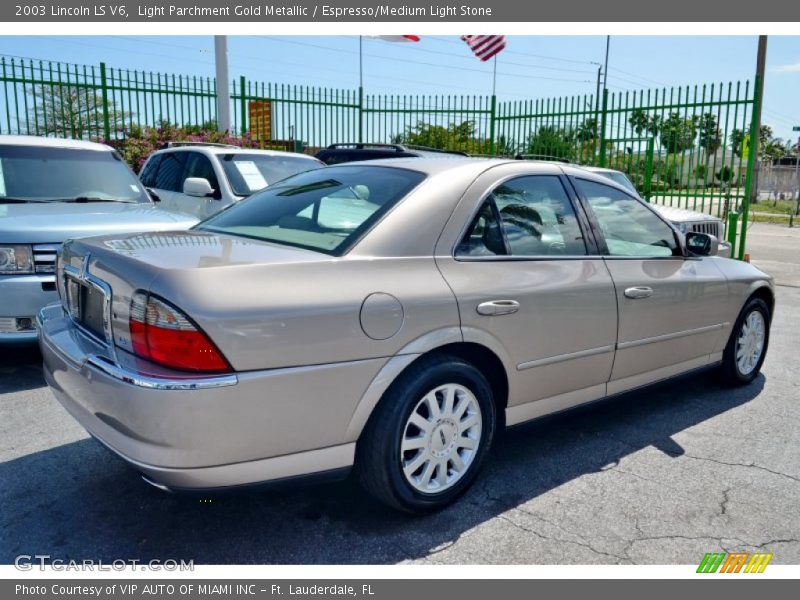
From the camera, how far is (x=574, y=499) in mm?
3230

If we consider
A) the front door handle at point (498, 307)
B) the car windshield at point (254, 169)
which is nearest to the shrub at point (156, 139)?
the car windshield at point (254, 169)

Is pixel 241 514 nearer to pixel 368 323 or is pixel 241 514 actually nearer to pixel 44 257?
pixel 368 323

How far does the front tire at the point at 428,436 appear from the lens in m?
2.75

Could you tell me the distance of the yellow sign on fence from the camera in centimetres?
1288

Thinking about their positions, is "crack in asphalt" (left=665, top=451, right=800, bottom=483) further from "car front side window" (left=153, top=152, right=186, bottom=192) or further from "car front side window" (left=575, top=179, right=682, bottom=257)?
"car front side window" (left=153, top=152, right=186, bottom=192)

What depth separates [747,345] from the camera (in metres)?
4.96

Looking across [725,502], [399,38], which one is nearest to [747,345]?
[725,502]

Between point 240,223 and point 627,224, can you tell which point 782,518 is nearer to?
point 627,224

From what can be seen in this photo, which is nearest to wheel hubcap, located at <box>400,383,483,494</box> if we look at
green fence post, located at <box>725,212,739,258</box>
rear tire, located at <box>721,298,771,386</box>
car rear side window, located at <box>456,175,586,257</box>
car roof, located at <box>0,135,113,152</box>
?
car rear side window, located at <box>456,175,586,257</box>

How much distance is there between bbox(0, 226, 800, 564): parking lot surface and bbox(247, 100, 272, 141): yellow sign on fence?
9639mm

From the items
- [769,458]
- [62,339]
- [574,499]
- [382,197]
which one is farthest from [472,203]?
[769,458]

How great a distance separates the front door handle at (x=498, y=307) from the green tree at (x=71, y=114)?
10.2 metres

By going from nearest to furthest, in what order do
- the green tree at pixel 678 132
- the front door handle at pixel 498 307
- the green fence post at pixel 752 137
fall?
1. the front door handle at pixel 498 307
2. the green fence post at pixel 752 137
3. the green tree at pixel 678 132

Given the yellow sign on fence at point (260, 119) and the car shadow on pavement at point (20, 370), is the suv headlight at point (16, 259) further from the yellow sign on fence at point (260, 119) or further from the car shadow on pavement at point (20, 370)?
the yellow sign on fence at point (260, 119)
